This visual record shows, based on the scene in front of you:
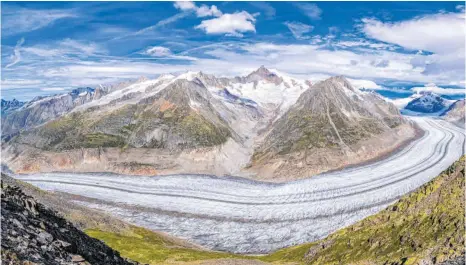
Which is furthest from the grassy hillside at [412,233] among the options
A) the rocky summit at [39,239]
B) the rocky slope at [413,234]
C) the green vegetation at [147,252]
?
the rocky summit at [39,239]

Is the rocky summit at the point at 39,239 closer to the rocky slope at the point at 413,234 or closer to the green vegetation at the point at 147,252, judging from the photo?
the rocky slope at the point at 413,234

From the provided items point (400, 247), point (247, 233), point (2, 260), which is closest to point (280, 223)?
point (247, 233)

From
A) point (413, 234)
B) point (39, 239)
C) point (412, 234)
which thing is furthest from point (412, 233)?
point (39, 239)

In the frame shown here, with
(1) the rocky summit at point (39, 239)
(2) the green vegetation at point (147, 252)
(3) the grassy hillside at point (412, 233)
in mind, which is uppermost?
(1) the rocky summit at point (39, 239)

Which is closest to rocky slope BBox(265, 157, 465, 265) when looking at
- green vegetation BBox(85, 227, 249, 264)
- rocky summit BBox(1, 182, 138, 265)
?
green vegetation BBox(85, 227, 249, 264)

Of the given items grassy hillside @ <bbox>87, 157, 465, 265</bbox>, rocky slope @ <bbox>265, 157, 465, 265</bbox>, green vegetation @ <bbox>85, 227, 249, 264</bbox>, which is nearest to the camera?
rocky slope @ <bbox>265, 157, 465, 265</bbox>

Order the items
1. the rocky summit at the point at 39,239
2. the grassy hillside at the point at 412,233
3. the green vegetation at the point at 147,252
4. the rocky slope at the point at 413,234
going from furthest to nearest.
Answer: the green vegetation at the point at 147,252 < the grassy hillside at the point at 412,233 < the rocky slope at the point at 413,234 < the rocky summit at the point at 39,239

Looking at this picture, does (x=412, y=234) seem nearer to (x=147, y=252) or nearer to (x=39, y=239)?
(x=39, y=239)

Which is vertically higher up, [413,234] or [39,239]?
[39,239]

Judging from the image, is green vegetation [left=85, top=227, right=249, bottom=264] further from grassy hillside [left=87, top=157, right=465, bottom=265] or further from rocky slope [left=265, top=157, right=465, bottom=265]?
rocky slope [left=265, top=157, right=465, bottom=265]

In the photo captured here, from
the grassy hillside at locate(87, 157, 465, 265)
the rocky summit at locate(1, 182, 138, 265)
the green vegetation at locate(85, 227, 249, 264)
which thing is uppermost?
the rocky summit at locate(1, 182, 138, 265)
